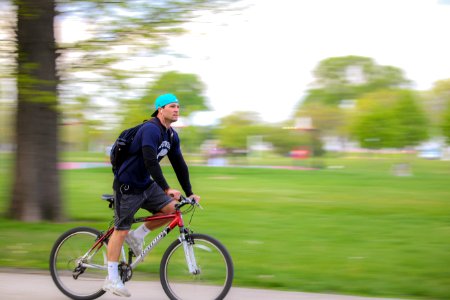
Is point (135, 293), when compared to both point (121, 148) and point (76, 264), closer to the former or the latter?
point (76, 264)

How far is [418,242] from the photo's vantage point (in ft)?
28.0

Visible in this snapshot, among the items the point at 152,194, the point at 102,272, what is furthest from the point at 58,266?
the point at 152,194

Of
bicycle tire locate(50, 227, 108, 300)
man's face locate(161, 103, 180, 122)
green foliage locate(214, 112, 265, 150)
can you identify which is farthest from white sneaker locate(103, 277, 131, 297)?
green foliage locate(214, 112, 265, 150)

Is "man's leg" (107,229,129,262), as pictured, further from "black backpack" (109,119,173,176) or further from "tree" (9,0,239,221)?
"tree" (9,0,239,221)

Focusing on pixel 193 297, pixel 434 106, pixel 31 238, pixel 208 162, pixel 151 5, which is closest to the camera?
pixel 193 297

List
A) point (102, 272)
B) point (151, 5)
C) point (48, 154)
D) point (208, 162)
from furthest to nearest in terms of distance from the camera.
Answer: point (208, 162)
point (48, 154)
point (151, 5)
point (102, 272)

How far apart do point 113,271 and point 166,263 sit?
18.1 inches

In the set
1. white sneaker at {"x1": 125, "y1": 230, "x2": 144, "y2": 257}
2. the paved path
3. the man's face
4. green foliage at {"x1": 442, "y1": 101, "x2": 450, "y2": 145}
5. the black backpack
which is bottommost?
green foliage at {"x1": 442, "y1": 101, "x2": 450, "y2": 145}

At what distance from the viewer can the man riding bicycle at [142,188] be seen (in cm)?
482

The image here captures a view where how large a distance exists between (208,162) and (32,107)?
1560 inches

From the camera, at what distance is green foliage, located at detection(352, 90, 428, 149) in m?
46.2

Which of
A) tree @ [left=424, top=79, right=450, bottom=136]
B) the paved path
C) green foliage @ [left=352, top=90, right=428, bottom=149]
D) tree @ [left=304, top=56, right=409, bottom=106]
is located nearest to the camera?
the paved path

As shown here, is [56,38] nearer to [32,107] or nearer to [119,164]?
[32,107]

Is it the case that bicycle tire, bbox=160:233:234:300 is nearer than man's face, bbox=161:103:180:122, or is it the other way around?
bicycle tire, bbox=160:233:234:300
